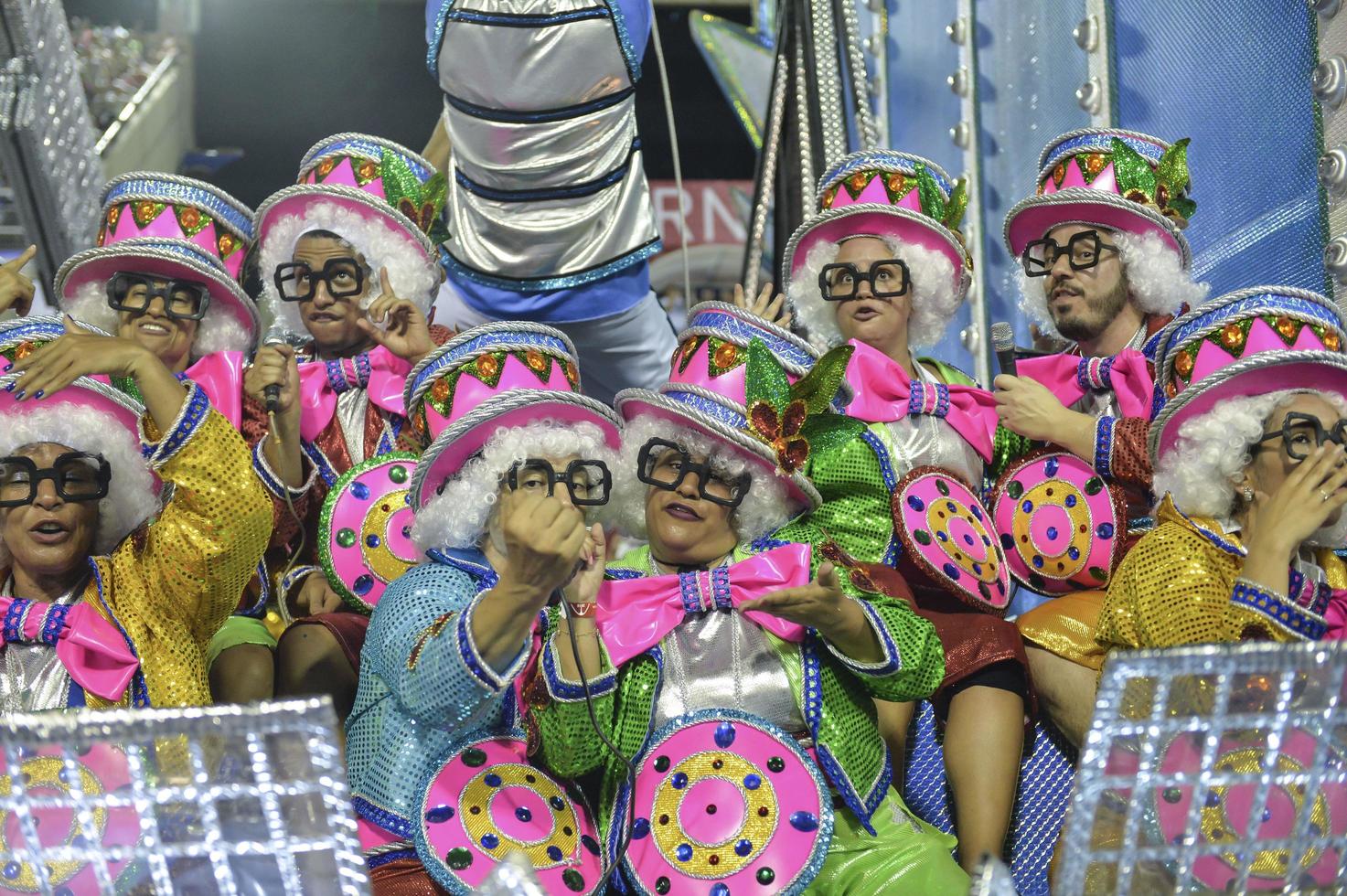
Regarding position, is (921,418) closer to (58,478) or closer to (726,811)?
(726,811)

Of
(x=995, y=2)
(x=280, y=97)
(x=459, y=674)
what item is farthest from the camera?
(x=280, y=97)

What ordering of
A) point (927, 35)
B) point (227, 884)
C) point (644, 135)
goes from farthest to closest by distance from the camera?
point (644, 135)
point (927, 35)
point (227, 884)

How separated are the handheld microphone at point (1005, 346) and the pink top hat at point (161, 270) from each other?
1.64 m

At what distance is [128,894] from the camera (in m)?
1.87

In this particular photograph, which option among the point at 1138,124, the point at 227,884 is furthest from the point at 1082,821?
the point at 1138,124

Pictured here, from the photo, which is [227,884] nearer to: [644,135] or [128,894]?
[128,894]

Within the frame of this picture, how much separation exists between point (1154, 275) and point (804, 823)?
1.64m

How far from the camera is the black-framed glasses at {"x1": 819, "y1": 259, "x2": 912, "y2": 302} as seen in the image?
3.81m

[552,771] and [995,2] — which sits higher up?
[995,2]

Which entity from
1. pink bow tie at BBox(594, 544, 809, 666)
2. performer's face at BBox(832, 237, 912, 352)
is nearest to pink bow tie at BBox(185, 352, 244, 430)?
pink bow tie at BBox(594, 544, 809, 666)

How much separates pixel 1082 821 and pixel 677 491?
126 centimetres

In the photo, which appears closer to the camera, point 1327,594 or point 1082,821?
point 1082,821

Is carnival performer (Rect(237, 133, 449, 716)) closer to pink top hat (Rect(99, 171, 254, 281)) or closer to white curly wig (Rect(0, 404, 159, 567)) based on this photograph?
pink top hat (Rect(99, 171, 254, 281))

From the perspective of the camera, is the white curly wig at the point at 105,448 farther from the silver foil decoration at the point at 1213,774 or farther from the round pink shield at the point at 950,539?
the silver foil decoration at the point at 1213,774
